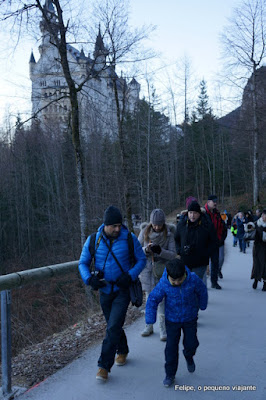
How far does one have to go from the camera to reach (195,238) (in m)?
5.68

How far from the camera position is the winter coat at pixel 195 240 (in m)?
5.68

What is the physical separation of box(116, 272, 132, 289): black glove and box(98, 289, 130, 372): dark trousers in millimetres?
147

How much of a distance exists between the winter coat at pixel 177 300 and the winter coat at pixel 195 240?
5.46 ft

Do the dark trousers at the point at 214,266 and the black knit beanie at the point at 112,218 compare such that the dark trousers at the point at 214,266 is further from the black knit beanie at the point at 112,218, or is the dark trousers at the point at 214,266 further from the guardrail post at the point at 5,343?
the guardrail post at the point at 5,343

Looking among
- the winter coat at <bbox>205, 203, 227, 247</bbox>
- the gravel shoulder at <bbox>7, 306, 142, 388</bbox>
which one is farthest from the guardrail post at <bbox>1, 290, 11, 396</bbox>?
the winter coat at <bbox>205, 203, 227, 247</bbox>

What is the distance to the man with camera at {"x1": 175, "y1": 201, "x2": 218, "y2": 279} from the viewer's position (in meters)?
5.68

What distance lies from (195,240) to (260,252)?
3613 millimetres

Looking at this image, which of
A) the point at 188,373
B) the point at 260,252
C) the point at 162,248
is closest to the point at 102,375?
the point at 188,373

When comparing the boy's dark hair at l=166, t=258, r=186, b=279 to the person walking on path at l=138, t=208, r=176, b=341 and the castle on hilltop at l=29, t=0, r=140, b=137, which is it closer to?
the person walking on path at l=138, t=208, r=176, b=341

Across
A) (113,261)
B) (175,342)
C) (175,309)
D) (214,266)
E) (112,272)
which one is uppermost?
(113,261)

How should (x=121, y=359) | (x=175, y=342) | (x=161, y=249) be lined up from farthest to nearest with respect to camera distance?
(x=161, y=249)
(x=121, y=359)
(x=175, y=342)

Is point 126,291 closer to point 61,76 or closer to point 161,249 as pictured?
point 161,249

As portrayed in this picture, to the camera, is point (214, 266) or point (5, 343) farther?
point (214, 266)

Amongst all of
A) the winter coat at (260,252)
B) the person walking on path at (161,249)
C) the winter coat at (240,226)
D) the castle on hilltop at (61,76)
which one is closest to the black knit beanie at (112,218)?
the person walking on path at (161,249)
